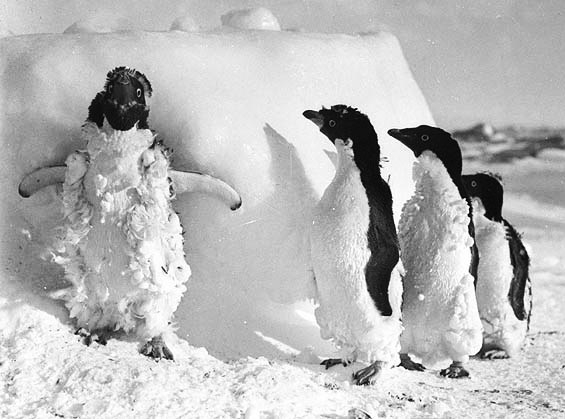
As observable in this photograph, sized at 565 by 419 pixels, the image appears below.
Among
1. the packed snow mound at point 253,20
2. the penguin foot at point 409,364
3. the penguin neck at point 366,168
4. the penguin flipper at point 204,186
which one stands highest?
the packed snow mound at point 253,20

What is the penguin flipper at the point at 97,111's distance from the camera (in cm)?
140

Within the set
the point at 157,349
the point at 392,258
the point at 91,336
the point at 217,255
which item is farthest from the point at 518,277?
the point at 91,336

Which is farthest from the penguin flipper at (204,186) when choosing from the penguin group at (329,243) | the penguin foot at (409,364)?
the penguin foot at (409,364)

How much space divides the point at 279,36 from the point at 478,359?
0.91 metres

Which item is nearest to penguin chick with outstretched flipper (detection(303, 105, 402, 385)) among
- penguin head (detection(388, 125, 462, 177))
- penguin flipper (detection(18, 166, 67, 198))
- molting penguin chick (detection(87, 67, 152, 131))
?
penguin head (detection(388, 125, 462, 177))

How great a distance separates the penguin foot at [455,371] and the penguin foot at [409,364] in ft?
0.14

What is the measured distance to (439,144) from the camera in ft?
5.11

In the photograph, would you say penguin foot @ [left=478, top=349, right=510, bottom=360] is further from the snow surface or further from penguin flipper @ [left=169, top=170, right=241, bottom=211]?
penguin flipper @ [left=169, top=170, right=241, bottom=211]

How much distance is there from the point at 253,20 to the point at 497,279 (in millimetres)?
938

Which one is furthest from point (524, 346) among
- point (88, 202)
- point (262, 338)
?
point (88, 202)

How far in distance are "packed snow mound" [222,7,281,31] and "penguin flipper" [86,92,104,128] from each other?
69cm

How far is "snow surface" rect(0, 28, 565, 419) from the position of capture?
124cm

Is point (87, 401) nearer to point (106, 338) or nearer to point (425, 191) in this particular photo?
point (106, 338)

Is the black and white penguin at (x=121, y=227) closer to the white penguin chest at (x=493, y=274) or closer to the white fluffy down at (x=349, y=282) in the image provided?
the white fluffy down at (x=349, y=282)
